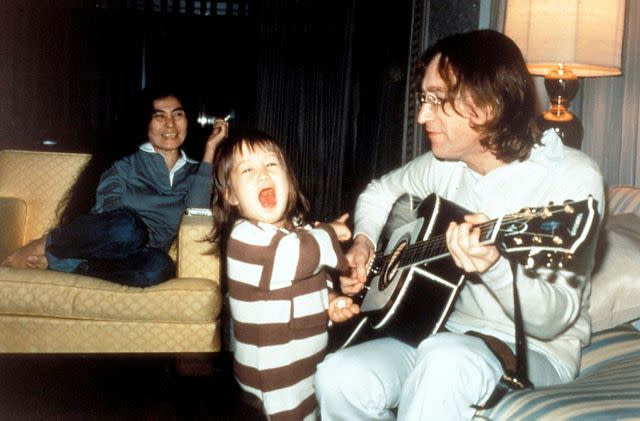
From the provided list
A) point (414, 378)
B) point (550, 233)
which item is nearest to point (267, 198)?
point (414, 378)

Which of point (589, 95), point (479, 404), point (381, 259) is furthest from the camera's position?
point (589, 95)

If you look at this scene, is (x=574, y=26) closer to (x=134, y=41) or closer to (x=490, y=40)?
(x=490, y=40)

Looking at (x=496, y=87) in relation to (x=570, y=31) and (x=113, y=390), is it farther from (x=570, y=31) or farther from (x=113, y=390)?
(x=113, y=390)

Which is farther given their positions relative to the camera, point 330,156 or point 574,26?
point 330,156

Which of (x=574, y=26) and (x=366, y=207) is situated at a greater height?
(x=574, y=26)

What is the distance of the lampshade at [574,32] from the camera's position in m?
1.98

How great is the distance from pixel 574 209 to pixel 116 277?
2162mm

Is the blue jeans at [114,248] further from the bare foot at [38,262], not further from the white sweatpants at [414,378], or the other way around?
the white sweatpants at [414,378]

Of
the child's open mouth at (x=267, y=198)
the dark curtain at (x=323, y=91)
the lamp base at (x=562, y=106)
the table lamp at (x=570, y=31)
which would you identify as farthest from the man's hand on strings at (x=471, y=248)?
the dark curtain at (x=323, y=91)

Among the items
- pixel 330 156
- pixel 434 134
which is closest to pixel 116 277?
pixel 434 134

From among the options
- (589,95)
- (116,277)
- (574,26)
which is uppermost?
(574,26)

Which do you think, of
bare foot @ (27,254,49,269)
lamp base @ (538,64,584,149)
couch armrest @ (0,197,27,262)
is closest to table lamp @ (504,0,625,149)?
lamp base @ (538,64,584,149)

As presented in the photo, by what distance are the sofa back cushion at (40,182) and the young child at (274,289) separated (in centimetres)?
186

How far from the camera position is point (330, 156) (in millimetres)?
5262
